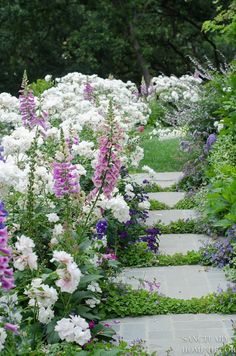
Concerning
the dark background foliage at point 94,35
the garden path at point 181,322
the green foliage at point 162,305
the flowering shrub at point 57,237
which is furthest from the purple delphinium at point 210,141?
the dark background foliage at point 94,35

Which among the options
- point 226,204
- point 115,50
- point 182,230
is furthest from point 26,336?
point 115,50

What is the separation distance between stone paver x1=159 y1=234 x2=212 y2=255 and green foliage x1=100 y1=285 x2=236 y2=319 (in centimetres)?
124

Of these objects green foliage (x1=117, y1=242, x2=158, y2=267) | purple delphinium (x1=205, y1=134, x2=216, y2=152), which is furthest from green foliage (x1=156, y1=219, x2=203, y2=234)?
purple delphinium (x1=205, y1=134, x2=216, y2=152)

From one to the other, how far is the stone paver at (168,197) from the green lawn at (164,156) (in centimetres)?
122

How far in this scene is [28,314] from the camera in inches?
149

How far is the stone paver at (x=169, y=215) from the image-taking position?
6.89 metres

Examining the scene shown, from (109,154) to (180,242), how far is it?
2.54 metres

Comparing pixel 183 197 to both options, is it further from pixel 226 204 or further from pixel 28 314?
pixel 28 314

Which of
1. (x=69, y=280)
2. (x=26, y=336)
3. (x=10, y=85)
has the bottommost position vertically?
(x=26, y=336)

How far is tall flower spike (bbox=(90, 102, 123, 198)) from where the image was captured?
3828mm

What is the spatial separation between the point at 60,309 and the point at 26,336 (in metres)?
0.57

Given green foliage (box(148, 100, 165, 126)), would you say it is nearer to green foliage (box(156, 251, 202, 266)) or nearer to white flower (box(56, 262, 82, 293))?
green foliage (box(156, 251, 202, 266))

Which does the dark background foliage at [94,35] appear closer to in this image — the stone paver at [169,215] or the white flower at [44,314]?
the stone paver at [169,215]

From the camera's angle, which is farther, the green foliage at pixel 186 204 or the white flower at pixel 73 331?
the green foliage at pixel 186 204
